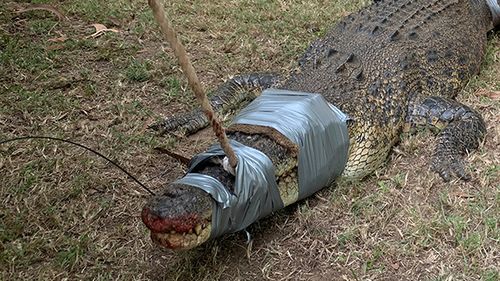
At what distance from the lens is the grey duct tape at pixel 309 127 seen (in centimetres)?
324

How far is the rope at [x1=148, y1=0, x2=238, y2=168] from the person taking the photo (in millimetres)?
2047

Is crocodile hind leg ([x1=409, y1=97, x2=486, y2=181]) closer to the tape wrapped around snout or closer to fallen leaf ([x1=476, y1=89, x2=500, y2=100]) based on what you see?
fallen leaf ([x1=476, y1=89, x2=500, y2=100])

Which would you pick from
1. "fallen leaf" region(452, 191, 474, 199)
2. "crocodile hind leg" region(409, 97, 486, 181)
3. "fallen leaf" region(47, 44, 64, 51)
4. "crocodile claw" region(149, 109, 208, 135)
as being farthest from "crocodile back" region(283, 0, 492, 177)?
"fallen leaf" region(47, 44, 64, 51)

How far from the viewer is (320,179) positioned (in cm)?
335

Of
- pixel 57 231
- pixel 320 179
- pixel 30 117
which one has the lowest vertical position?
pixel 320 179

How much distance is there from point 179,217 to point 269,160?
67 centimetres

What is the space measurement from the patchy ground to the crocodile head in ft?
1.10

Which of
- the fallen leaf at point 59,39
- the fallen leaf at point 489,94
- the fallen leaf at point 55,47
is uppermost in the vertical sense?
the fallen leaf at point 59,39

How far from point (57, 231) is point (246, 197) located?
97 centimetres

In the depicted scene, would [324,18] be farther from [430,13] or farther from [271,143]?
[271,143]

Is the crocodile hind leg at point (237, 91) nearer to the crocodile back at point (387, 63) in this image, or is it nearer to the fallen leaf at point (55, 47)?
the crocodile back at point (387, 63)

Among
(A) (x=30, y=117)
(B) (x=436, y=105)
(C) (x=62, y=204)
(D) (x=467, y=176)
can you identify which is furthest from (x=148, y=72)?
(D) (x=467, y=176)

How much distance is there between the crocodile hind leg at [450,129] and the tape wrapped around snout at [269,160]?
55 cm

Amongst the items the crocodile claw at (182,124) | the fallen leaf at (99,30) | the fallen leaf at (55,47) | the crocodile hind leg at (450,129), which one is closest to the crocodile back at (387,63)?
the crocodile hind leg at (450,129)
